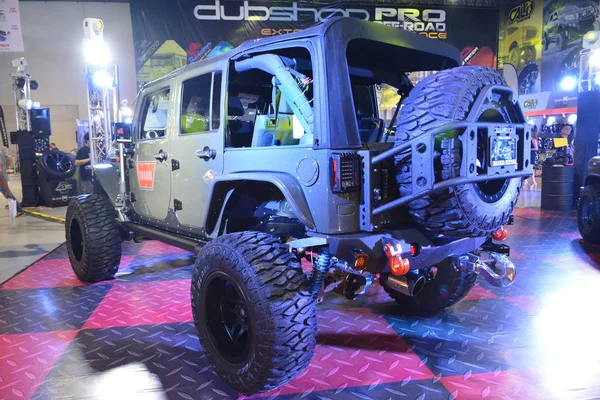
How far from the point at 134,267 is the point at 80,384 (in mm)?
2755

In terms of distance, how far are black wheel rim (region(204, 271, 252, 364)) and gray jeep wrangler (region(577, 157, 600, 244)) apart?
17.6 ft

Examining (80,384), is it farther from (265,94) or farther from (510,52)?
(510,52)

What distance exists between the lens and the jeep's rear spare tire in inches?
84.7

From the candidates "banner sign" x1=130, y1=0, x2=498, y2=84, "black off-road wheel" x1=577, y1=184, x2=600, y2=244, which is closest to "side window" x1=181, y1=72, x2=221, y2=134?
"black off-road wheel" x1=577, y1=184, x2=600, y2=244

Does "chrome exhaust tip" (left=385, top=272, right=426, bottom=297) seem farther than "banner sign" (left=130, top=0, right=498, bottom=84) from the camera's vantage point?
No

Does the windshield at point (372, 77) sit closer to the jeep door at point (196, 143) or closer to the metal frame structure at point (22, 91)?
the jeep door at point (196, 143)

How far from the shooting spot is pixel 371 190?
2.31 meters

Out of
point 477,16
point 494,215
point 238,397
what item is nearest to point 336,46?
point 494,215

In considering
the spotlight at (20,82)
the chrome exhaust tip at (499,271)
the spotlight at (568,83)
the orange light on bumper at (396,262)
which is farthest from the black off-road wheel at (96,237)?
the spotlight at (568,83)

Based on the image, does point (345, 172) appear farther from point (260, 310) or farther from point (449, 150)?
point (260, 310)

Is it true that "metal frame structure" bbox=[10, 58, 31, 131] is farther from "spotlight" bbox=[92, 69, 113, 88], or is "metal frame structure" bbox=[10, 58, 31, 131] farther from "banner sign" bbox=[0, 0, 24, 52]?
"spotlight" bbox=[92, 69, 113, 88]

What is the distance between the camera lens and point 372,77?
3229 mm

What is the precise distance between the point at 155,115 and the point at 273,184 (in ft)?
6.45

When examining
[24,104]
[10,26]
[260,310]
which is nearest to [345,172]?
[260,310]
